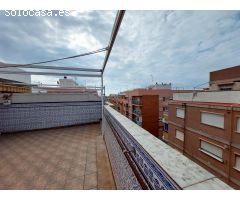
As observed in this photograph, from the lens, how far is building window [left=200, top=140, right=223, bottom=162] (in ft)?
29.5

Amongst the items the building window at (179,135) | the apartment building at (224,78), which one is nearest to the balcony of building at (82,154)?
the building window at (179,135)

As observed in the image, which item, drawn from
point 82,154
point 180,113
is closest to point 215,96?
point 180,113

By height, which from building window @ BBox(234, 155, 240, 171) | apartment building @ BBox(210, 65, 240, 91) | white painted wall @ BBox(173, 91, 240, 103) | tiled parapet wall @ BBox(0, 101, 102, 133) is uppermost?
apartment building @ BBox(210, 65, 240, 91)

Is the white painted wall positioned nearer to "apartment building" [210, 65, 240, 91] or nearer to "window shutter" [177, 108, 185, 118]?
"window shutter" [177, 108, 185, 118]

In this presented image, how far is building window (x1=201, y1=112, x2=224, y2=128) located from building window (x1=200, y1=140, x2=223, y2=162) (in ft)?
5.01

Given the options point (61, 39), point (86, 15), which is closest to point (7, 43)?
point (61, 39)

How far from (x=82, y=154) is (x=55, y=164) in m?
0.81

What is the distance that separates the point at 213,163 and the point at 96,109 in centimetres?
871

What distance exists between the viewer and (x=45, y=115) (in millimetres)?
7750

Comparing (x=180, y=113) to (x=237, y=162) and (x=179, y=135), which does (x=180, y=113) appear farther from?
(x=237, y=162)

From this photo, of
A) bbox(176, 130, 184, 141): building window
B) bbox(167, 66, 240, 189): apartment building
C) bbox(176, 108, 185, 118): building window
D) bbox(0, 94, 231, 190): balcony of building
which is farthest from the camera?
bbox(176, 130, 184, 141): building window

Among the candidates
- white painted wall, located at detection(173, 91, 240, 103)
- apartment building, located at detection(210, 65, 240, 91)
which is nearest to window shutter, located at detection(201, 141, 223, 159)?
white painted wall, located at detection(173, 91, 240, 103)

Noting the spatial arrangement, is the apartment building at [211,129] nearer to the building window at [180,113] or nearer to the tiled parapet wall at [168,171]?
the building window at [180,113]
